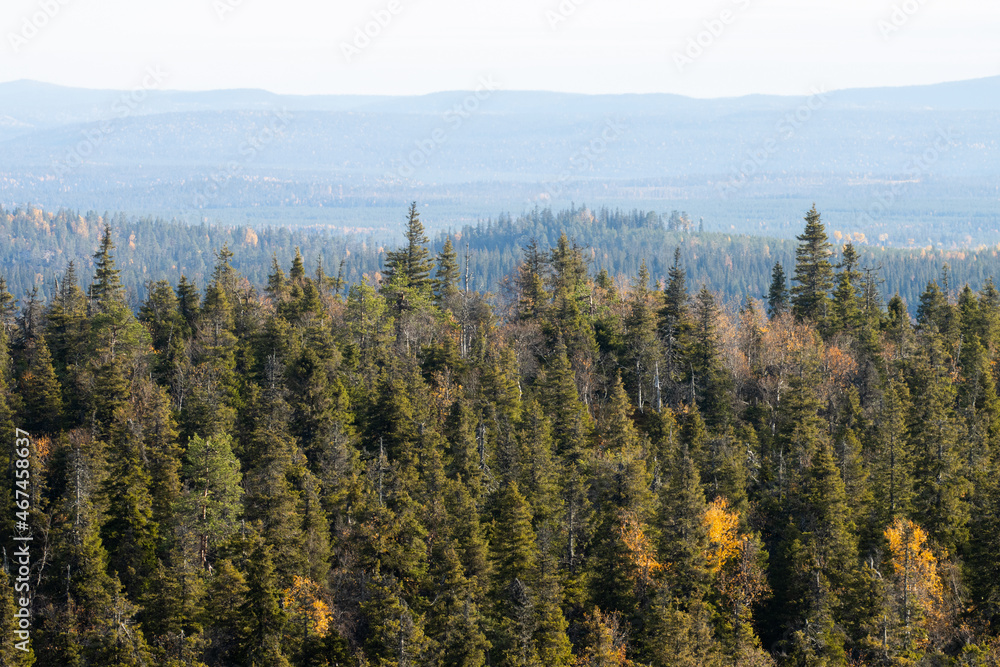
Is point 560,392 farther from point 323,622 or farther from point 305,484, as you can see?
point 323,622

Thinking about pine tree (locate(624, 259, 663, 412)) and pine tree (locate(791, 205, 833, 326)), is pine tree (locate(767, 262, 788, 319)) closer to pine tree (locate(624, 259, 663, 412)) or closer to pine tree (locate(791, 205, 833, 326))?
pine tree (locate(791, 205, 833, 326))

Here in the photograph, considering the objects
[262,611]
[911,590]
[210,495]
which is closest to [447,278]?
[210,495]

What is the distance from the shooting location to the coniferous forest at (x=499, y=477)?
60.9 m

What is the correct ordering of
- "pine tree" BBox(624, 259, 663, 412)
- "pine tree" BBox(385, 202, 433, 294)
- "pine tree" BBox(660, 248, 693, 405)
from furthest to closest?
"pine tree" BBox(385, 202, 433, 294)
"pine tree" BBox(660, 248, 693, 405)
"pine tree" BBox(624, 259, 663, 412)

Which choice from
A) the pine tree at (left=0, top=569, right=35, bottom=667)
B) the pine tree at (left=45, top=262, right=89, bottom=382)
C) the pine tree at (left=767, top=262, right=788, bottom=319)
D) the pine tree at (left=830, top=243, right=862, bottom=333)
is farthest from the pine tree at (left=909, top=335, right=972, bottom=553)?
the pine tree at (left=45, top=262, right=89, bottom=382)

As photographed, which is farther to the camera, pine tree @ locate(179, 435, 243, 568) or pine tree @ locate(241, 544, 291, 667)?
pine tree @ locate(179, 435, 243, 568)

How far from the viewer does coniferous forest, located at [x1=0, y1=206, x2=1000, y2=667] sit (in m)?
60.9

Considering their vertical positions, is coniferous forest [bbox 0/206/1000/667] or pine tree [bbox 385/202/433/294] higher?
pine tree [bbox 385/202/433/294]

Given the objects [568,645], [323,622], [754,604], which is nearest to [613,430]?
[754,604]

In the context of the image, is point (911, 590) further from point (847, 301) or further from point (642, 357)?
point (847, 301)

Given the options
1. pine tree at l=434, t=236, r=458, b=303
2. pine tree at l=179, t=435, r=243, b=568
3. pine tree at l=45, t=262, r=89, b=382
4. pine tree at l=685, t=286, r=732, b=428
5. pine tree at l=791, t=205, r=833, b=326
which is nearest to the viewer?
pine tree at l=179, t=435, r=243, b=568

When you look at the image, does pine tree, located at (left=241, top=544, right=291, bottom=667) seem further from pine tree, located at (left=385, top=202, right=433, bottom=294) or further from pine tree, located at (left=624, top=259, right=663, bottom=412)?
pine tree, located at (left=385, top=202, right=433, bottom=294)

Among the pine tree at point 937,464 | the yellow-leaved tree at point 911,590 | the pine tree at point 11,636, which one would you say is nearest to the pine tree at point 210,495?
the pine tree at point 11,636

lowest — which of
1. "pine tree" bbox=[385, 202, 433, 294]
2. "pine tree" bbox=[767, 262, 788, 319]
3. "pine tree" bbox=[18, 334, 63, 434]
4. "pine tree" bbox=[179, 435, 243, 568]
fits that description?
"pine tree" bbox=[179, 435, 243, 568]
